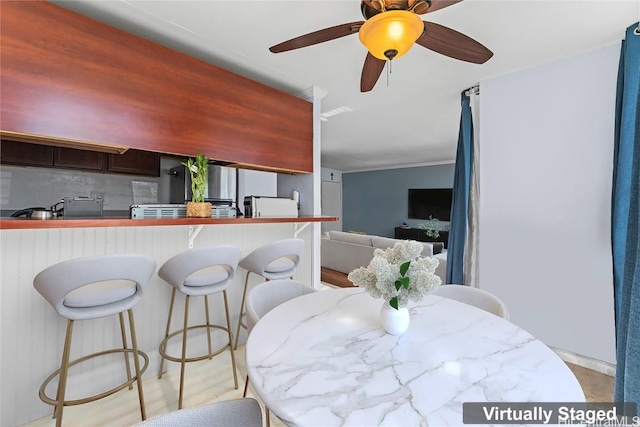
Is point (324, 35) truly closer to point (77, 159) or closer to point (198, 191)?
point (198, 191)

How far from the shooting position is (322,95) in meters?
2.86

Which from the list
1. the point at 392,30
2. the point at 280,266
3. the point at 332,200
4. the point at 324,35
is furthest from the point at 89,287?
the point at 332,200

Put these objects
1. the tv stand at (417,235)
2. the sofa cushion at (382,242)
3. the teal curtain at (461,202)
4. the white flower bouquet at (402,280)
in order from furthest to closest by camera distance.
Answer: the tv stand at (417,235)
the sofa cushion at (382,242)
the teal curtain at (461,202)
the white flower bouquet at (402,280)

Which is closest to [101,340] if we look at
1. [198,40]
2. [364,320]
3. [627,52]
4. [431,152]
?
[364,320]

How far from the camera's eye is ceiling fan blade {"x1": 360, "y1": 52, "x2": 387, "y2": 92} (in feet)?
5.07

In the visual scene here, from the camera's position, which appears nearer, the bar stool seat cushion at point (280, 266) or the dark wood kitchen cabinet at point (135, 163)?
the bar stool seat cushion at point (280, 266)

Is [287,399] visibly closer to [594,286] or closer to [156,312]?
[156,312]

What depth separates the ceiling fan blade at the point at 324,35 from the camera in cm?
128

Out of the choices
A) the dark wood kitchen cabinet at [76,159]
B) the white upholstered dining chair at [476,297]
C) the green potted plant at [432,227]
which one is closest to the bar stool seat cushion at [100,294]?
the dark wood kitchen cabinet at [76,159]

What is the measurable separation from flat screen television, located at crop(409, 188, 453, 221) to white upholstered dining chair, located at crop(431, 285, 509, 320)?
18.4ft

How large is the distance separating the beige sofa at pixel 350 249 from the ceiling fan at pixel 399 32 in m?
3.11

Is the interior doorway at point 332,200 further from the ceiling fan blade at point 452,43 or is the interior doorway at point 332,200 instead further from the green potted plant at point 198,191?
the ceiling fan blade at point 452,43

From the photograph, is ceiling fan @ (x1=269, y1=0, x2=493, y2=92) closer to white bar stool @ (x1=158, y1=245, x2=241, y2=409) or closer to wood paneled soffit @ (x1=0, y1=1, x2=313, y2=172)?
wood paneled soffit @ (x1=0, y1=1, x2=313, y2=172)

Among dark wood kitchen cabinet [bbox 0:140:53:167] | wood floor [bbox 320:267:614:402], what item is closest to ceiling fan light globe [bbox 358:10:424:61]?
wood floor [bbox 320:267:614:402]
